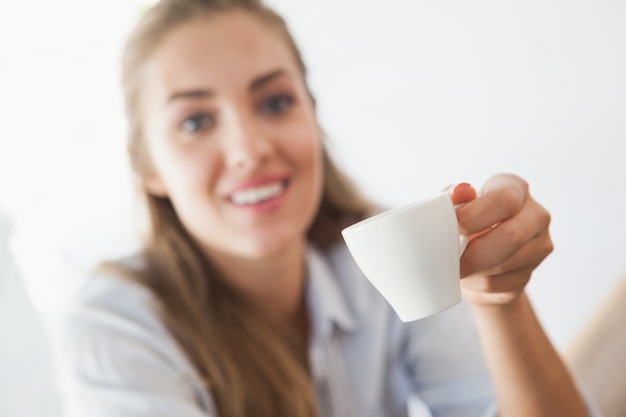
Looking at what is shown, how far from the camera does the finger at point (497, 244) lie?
1.53ft

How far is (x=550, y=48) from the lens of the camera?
3.98ft

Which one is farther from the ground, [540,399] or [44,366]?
[540,399]

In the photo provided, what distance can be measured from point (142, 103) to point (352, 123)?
0.72 m

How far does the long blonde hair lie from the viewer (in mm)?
1003

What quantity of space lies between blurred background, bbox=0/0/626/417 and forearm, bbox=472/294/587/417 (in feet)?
1.42

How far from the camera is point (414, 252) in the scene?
1.33 ft

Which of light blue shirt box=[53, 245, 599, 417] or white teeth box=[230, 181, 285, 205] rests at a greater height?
white teeth box=[230, 181, 285, 205]

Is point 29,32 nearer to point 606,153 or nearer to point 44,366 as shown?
point 44,366

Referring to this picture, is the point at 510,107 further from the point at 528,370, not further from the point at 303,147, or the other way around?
the point at 528,370

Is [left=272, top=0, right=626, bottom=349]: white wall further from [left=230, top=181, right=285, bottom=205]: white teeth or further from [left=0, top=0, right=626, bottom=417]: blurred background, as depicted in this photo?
[left=230, top=181, right=285, bottom=205]: white teeth

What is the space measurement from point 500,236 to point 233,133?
563 millimetres

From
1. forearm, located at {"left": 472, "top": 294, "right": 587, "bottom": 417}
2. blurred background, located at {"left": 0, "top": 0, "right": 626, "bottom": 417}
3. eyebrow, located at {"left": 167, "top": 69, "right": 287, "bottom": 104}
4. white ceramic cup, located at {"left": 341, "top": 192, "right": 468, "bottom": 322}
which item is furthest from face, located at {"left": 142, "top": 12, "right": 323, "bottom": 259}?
white ceramic cup, located at {"left": 341, "top": 192, "right": 468, "bottom": 322}

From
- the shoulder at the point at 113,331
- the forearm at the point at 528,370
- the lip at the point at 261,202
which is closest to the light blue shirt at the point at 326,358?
the shoulder at the point at 113,331

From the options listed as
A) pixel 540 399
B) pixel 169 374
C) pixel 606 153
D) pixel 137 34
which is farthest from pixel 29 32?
pixel 540 399
